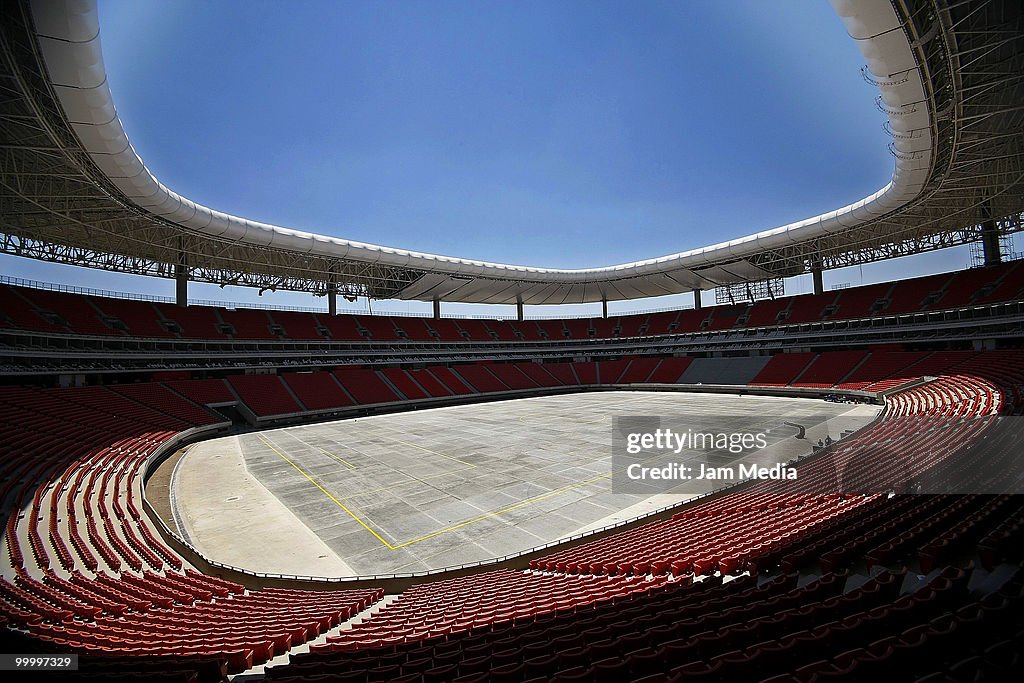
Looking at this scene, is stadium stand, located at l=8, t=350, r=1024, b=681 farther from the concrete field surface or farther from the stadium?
the concrete field surface

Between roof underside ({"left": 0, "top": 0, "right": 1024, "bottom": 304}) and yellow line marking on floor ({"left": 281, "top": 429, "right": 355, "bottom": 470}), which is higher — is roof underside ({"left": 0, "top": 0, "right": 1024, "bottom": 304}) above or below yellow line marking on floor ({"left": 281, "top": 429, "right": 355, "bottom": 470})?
above

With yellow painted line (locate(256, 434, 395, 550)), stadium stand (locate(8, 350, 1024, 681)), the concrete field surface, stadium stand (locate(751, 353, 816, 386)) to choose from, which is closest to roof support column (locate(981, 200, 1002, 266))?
stadium stand (locate(751, 353, 816, 386))

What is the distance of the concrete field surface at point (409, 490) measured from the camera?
41.1 feet

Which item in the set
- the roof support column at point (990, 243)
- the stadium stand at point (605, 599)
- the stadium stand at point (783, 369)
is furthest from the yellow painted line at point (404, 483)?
the roof support column at point (990, 243)

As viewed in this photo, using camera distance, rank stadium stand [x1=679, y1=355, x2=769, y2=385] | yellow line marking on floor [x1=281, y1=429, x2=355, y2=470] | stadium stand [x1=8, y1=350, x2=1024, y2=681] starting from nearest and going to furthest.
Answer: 1. stadium stand [x1=8, y1=350, x2=1024, y2=681]
2. yellow line marking on floor [x1=281, y1=429, x2=355, y2=470]
3. stadium stand [x1=679, y1=355, x2=769, y2=385]

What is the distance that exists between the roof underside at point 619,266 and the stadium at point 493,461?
0.18 m

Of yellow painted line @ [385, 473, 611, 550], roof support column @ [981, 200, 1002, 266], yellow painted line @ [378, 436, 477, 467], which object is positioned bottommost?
yellow painted line @ [385, 473, 611, 550]

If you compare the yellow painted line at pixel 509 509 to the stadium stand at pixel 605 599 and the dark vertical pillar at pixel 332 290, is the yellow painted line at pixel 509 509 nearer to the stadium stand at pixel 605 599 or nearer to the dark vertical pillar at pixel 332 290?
the stadium stand at pixel 605 599

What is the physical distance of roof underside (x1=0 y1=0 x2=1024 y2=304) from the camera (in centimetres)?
1403

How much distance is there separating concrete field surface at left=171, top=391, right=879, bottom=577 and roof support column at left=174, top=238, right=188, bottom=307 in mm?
16965

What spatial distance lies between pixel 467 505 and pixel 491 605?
798 cm

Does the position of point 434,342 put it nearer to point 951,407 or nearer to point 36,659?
point 951,407

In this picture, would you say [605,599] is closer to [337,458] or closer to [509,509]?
[509,509]

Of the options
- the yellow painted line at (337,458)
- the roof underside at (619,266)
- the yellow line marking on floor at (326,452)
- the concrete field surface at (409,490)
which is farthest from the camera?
the yellow line marking on floor at (326,452)
